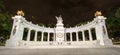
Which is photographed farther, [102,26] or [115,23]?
[115,23]

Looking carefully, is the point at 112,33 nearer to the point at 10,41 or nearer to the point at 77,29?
the point at 77,29

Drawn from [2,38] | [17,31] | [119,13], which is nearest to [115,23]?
[119,13]

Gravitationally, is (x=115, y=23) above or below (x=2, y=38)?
above

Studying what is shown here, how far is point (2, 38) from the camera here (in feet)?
195

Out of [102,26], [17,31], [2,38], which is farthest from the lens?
[2,38]

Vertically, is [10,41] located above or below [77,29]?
below

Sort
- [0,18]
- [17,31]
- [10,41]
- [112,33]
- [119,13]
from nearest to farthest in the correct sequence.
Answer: [10,41] < [17,31] < [0,18] < [119,13] < [112,33]

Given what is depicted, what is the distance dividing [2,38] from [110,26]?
A: 154 feet

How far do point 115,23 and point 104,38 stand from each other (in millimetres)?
24660

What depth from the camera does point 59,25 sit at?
186 ft

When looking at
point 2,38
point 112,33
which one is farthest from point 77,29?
point 2,38

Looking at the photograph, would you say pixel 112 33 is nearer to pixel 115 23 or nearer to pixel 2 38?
pixel 115 23

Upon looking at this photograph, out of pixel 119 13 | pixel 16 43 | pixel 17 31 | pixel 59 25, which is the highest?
pixel 119 13

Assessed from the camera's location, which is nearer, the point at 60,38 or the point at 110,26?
the point at 60,38
